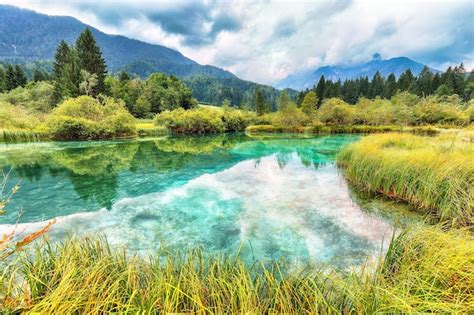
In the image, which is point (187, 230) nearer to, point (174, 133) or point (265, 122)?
point (174, 133)

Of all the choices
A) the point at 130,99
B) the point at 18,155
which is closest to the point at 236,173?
the point at 18,155

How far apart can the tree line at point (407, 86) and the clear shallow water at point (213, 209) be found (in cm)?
5030

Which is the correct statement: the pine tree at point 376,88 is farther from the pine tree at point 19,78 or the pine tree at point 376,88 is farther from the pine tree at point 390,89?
the pine tree at point 19,78

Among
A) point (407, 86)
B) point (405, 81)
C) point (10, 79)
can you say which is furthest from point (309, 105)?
point (10, 79)

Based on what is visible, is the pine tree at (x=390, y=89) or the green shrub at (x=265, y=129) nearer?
the green shrub at (x=265, y=129)

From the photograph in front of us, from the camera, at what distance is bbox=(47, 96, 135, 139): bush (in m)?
20.3

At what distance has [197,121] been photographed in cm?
3120

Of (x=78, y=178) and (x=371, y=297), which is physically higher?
(x=371, y=297)

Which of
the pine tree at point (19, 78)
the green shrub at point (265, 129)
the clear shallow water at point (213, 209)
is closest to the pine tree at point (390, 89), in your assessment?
the green shrub at point (265, 129)

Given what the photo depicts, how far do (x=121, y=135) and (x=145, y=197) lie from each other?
20758 mm

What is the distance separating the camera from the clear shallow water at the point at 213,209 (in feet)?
13.6

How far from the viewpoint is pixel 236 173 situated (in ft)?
31.8

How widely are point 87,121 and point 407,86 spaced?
66065 mm

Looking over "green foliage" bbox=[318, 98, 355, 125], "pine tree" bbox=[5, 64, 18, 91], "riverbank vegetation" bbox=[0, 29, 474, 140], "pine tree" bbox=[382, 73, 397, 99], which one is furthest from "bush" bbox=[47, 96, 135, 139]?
"pine tree" bbox=[382, 73, 397, 99]
